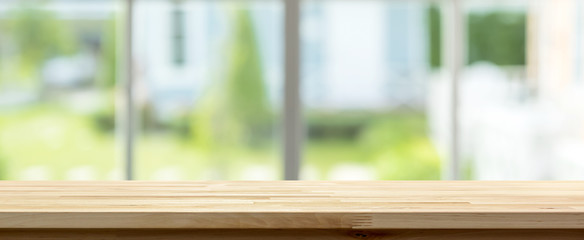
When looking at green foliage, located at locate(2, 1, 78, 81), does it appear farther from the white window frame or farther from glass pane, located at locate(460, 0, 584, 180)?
glass pane, located at locate(460, 0, 584, 180)

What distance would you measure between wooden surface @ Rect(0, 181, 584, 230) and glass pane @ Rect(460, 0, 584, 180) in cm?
405

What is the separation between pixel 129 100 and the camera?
133 inches

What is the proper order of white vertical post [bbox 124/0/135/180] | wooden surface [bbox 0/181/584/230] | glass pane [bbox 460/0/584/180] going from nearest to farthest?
wooden surface [bbox 0/181/584/230], white vertical post [bbox 124/0/135/180], glass pane [bbox 460/0/584/180]

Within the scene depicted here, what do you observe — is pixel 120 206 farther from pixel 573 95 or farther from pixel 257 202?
pixel 573 95

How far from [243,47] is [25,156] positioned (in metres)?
1.61

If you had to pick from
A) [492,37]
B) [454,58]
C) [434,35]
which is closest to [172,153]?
[434,35]

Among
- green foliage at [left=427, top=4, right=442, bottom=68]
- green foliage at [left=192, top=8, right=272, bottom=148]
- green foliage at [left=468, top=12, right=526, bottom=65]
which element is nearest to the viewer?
green foliage at [left=427, top=4, right=442, bottom=68]

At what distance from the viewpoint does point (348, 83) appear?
14.7ft

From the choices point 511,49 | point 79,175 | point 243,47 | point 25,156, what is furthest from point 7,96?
point 511,49

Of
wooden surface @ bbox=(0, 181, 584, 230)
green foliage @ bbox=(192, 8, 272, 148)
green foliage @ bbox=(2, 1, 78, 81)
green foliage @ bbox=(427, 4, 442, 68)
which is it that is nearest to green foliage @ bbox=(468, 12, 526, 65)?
green foliage @ bbox=(427, 4, 442, 68)

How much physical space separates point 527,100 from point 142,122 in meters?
2.72

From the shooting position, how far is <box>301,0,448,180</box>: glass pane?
4312 millimetres

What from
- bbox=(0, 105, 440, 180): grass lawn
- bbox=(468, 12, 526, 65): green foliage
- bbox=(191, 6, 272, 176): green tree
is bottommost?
bbox=(0, 105, 440, 180): grass lawn

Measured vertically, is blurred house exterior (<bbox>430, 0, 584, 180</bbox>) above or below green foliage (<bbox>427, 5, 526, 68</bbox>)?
below
